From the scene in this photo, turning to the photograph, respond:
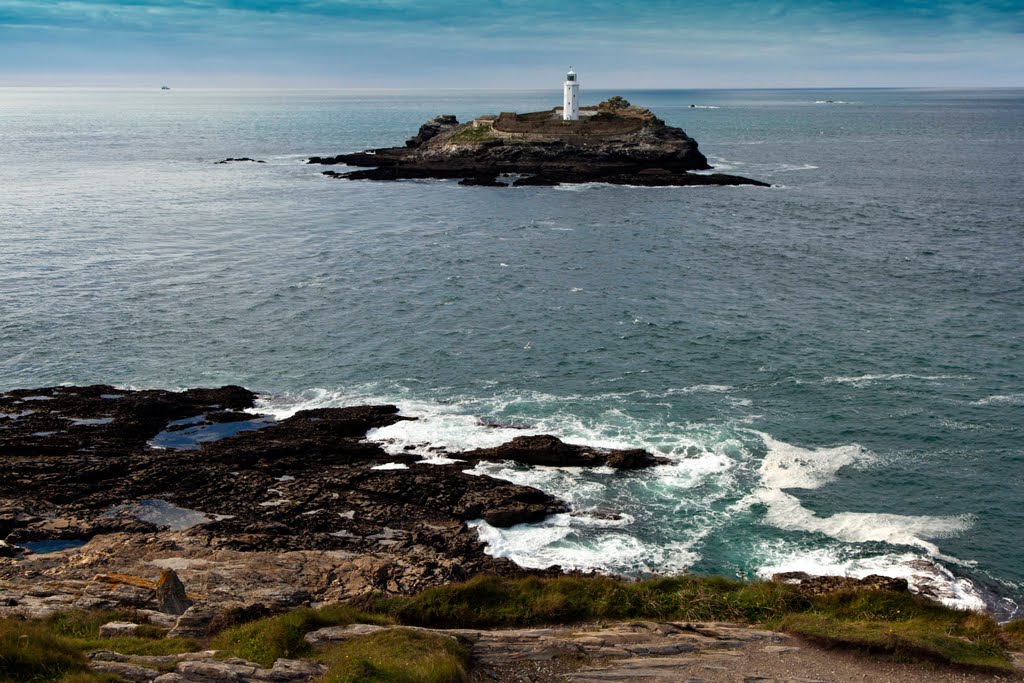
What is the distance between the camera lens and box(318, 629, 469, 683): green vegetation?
18984mm

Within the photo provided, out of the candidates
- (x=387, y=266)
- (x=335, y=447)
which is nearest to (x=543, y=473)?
(x=335, y=447)

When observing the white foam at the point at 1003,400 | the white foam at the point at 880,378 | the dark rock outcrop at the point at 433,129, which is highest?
the dark rock outcrop at the point at 433,129

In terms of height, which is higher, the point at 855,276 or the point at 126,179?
the point at 126,179

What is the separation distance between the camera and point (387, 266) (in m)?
71.4

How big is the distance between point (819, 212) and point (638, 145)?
39.9 meters

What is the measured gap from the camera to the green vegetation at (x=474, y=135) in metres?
136

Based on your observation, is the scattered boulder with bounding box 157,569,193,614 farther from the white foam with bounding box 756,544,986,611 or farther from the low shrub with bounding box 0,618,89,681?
the white foam with bounding box 756,544,986,611

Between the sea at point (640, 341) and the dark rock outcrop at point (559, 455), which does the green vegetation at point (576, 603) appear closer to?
the sea at point (640, 341)

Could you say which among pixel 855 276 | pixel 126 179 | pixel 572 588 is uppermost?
pixel 126 179

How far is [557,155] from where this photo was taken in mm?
129500

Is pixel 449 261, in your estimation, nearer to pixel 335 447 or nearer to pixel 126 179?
pixel 335 447

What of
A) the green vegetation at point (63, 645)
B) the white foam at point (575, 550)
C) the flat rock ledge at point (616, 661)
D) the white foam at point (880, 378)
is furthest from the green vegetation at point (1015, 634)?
the green vegetation at point (63, 645)

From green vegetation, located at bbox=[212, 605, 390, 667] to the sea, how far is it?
8.86 m

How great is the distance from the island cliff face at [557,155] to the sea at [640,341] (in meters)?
15.5
